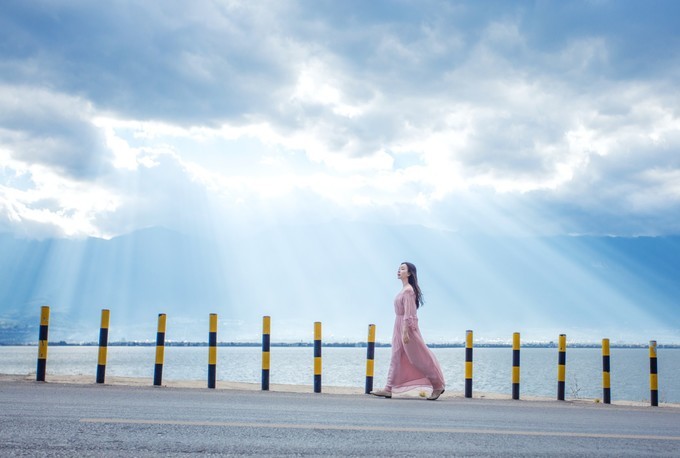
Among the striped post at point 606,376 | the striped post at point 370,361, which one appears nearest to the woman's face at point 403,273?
the striped post at point 370,361

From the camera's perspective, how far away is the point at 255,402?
9.23 metres

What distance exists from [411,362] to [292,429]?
6.67 m

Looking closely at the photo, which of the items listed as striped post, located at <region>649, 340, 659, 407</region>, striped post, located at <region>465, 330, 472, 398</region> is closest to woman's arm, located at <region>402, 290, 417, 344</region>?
striped post, located at <region>465, 330, 472, 398</region>

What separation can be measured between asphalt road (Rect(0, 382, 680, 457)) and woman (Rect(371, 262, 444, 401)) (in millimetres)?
3107

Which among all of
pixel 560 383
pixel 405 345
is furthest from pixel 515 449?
pixel 560 383

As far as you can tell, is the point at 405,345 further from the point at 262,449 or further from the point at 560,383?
the point at 262,449

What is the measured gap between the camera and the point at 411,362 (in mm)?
12617

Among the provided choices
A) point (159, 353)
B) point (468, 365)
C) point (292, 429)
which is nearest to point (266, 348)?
point (159, 353)

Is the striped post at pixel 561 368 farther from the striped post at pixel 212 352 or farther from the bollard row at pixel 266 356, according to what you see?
the striped post at pixel 212 352

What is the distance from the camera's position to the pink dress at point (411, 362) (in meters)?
12.5

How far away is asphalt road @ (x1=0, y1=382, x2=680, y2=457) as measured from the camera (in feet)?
16.9

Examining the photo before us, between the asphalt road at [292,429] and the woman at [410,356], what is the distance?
311 centimetres

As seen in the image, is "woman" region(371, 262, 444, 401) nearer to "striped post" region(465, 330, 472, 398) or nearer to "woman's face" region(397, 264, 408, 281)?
"woman's face" region(397, 264, 408, 281)

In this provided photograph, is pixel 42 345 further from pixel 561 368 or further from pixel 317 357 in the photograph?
pixel 561 368
